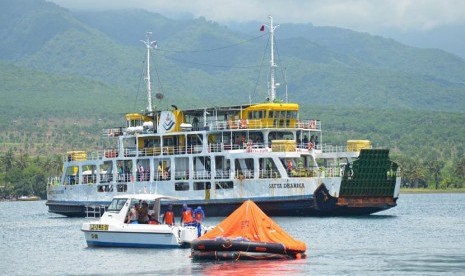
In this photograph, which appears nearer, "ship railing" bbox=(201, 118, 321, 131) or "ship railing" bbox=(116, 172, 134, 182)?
"ship railing" bbox=(201, 118, 321, 131)

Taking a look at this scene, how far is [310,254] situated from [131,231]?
7624 mm

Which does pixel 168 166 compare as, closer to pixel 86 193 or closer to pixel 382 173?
pixel 86 193

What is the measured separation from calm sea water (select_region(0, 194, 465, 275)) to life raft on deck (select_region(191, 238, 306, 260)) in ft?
1.43

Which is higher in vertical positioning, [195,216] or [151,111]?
[151,111]

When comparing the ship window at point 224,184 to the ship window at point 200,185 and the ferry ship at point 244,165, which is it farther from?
the ship window at point 200,185

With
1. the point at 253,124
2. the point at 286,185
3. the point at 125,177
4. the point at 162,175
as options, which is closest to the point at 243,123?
the point at 253,124

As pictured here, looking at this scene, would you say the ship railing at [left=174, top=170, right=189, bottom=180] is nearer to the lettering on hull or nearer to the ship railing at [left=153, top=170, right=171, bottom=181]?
the ship railing at [left=153, top=170, right=171, bottom=181]

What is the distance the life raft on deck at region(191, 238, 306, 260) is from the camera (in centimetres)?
4094

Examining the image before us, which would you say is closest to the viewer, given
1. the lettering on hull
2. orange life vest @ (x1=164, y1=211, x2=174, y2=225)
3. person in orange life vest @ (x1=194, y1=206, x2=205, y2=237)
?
person in orange life vest @ (x1=194, y1=206, x2=205, y2=237)

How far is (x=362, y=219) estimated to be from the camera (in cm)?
6353

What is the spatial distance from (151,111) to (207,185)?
24.5 ft

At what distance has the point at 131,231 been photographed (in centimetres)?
4694

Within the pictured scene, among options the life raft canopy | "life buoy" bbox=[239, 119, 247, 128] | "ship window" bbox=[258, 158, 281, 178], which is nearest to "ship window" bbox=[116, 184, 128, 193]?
"life buoy" bbox=[239, 119, 247, 128]

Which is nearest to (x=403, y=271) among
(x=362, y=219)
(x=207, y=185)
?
(x=362, y=219)
